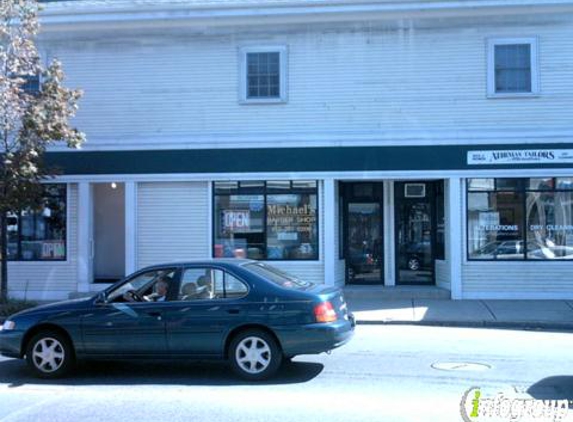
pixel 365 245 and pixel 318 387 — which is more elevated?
pixel 365 245

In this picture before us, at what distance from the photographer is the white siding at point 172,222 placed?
52.4 ft

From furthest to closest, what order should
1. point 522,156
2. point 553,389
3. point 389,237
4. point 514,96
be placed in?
point 389,237, point 514,96, point 522,156, point 553,389

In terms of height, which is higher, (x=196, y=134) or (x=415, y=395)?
(x=196, y=134)

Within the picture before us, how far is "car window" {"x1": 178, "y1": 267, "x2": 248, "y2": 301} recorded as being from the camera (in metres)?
8.01

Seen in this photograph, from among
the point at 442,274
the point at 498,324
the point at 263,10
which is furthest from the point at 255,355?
the point at 263,10

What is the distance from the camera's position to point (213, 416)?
6375 millimetres

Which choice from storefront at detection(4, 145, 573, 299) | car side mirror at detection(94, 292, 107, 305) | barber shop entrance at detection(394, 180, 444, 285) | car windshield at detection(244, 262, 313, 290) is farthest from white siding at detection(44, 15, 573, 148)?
car side mirror at detection(94, 292, 107, 305)

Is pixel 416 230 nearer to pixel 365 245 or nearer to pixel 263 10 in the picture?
pixel 365 245

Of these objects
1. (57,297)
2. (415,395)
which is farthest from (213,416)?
(57,297)

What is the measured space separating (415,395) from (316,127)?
949cm

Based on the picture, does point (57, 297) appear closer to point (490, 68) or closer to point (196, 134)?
point (196, 134)

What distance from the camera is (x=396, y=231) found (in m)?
16.7

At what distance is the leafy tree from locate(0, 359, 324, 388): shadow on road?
5.64m

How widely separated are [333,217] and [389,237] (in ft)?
6.47
